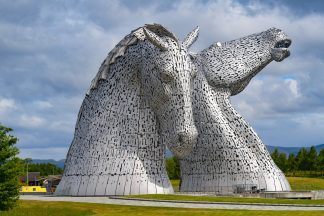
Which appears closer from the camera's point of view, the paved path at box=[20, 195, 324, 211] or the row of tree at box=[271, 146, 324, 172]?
the paved path at box=[20, 195, 324, 211]

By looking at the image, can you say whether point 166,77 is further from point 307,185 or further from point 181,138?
point 307,185

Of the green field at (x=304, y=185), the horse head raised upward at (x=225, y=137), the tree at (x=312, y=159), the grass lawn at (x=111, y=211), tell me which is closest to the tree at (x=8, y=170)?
the grass lawn at (x=111, y=211)

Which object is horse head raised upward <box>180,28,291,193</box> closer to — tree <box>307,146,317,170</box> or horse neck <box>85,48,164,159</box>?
horse neck <box>85,48,164,159</box>

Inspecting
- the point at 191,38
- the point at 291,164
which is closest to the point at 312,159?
the point at 291,164

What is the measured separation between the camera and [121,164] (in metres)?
25.7

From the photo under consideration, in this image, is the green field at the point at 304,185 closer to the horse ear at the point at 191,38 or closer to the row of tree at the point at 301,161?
the horse ear at the point at 191,38

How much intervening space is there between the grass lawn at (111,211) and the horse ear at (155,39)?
24.9 ft

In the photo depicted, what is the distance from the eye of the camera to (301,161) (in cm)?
7406

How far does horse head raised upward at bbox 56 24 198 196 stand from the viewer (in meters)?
24.6

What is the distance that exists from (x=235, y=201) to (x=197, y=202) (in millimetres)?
1674

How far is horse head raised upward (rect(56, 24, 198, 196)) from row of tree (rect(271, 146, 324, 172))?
48952 mm

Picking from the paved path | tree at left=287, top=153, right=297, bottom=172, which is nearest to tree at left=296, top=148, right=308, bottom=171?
tree at left=287, top=153, right=297, bottom=172

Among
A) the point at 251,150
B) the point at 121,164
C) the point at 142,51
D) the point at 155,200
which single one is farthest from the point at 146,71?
the point at 251,150

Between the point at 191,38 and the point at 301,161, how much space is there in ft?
169
